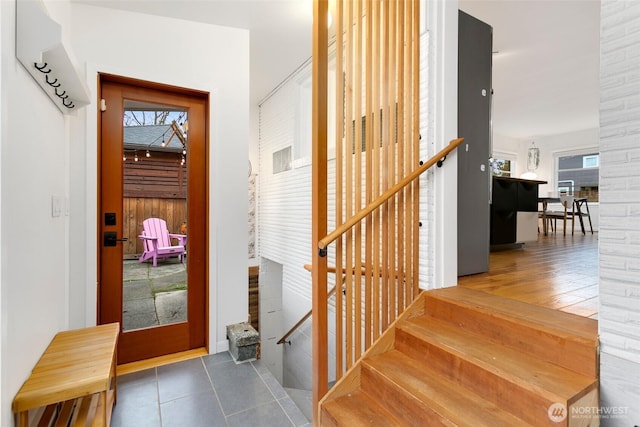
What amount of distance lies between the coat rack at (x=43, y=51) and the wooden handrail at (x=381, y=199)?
1.48 meters

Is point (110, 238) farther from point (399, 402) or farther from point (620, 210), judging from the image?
point (620, 210)

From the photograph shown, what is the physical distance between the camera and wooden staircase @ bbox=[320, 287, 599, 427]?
3.93 feet

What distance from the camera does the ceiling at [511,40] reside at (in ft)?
8.66

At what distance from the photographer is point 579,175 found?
795 centimetres

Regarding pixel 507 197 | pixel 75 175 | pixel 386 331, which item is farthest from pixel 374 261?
pixel 507 197

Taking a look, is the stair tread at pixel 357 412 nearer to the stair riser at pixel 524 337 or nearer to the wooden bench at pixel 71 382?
the stair riser at pixel 524 337

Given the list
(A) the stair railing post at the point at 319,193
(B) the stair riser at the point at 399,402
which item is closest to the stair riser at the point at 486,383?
(B) the stair riser at the point at 399,402

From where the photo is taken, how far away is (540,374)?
1.26 metres

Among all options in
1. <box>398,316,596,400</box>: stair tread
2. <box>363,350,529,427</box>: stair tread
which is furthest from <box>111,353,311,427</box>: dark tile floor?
<box>398,316,596,400</box>: stair tread

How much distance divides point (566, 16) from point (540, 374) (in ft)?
11.8

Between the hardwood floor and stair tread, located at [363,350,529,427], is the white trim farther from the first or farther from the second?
stair tread, located at [363,350,529,427]

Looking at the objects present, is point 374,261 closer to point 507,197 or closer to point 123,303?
point 123,303

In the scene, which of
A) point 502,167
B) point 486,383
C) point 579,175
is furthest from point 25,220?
point 579,175

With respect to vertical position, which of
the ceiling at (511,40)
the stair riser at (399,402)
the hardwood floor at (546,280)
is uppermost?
the ceiling at (511,40)
